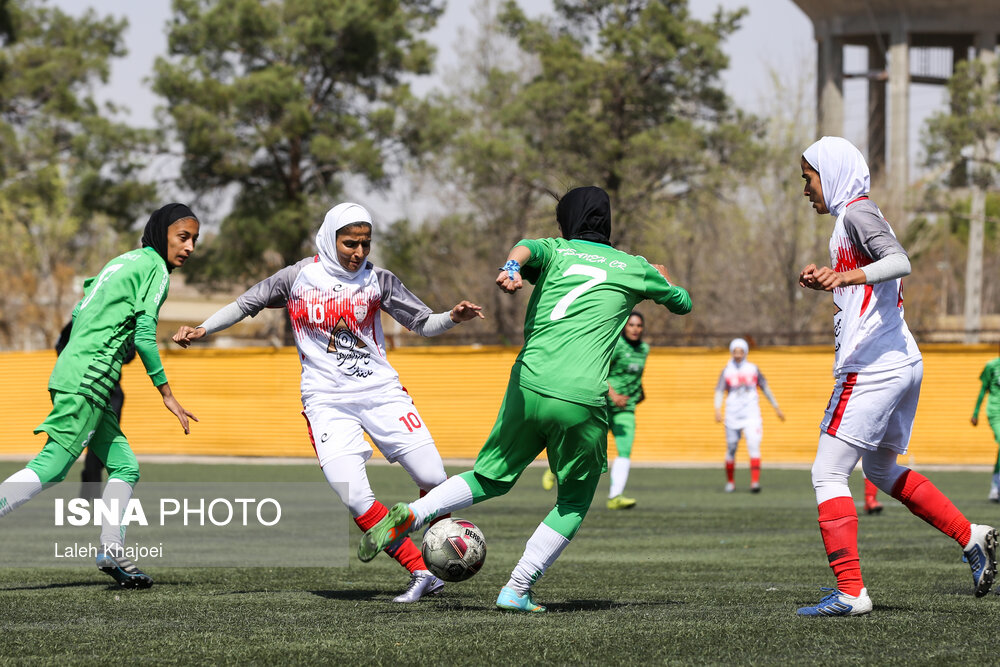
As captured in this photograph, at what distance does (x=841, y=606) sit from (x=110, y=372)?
3.99m

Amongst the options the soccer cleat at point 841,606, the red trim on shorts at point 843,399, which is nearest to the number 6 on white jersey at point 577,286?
the red trim on shorts at point 843,399

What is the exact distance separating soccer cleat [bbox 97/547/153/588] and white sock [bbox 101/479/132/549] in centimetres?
6

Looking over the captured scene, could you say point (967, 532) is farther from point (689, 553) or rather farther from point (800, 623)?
point (689, 553)

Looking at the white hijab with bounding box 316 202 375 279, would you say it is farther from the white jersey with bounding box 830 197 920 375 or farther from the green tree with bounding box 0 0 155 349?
the green tree with bounding box 0 0 155 349

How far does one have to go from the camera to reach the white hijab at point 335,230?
7.05 m

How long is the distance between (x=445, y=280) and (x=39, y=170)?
A: 1302 cm

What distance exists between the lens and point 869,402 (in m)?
6.25

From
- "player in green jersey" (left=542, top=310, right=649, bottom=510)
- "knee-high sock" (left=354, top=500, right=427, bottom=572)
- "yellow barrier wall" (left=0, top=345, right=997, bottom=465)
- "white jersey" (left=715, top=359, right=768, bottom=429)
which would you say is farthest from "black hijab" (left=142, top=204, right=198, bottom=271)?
"yellow barrier wall" (left=0, top=345, right=997, bottom=465)

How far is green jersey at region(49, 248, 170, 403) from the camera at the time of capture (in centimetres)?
717

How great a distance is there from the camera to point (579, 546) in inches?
430

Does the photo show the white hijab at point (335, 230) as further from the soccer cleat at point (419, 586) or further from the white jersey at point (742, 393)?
the white jersey at point (742, 393)

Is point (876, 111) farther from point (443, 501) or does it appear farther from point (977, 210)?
point (443, 501)

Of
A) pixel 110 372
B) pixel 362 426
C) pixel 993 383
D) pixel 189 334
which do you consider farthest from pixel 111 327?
pixel 993 383

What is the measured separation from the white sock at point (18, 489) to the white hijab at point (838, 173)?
426 cm
